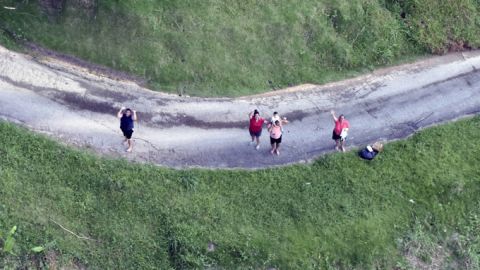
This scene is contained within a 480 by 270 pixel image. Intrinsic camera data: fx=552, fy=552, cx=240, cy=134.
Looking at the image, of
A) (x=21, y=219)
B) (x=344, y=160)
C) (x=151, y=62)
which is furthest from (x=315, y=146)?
(x=21, y=219)

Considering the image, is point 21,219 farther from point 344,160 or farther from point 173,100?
point 344,160

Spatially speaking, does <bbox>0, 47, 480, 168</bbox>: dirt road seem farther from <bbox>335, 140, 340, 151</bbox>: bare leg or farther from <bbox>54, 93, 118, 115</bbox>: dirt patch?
<bbox>335, 140, 340, 151</bbox>: bare leg

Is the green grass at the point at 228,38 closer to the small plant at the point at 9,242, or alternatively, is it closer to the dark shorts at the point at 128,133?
the dark shorts at the point at 128,133

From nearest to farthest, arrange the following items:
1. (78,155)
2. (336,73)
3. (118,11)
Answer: (78,155), (118,11), (336,73)

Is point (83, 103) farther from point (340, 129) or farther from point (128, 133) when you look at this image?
point (340, 129)

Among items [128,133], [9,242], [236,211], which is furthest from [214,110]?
[9,242]

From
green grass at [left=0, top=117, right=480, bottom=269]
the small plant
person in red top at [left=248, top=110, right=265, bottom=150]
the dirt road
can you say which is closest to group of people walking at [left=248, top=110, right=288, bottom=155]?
person in red top at [left=248, top=110, right=265, bottom=150]
